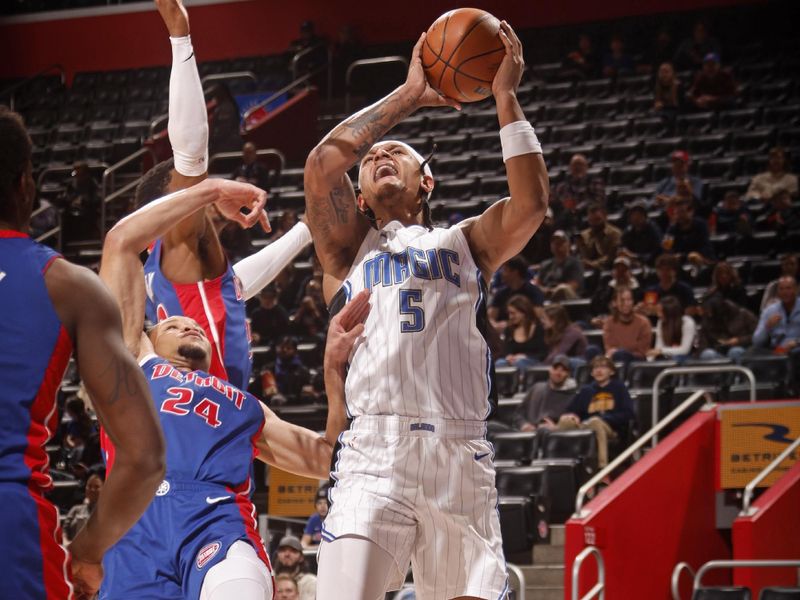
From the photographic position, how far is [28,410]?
2.26 m

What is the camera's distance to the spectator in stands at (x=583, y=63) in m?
17.4

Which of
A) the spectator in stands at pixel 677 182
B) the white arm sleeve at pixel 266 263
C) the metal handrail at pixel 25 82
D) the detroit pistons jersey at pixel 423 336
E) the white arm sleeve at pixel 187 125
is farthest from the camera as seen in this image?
the metal handrail at pixel 25 82

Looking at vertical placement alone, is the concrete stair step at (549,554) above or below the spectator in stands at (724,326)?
below

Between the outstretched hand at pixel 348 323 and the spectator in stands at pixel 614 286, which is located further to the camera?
the spectator in stands at pixel 614 286

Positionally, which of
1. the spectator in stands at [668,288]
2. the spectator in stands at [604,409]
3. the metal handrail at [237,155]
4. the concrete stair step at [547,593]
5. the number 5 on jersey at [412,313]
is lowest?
the concrete stair step at [547,593]

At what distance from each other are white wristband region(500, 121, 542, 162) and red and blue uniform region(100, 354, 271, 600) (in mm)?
1239

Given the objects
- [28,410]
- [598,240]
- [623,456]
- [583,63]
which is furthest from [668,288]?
[28,410]

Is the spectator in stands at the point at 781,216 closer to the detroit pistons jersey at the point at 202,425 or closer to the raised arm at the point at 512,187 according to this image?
the raised arm at the point at 512,187

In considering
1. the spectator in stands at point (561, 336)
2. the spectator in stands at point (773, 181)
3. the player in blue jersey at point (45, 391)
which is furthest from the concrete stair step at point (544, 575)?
the player in blue jersey at point (45, 391)

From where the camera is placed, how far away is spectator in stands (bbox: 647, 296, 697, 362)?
10562 millimetres

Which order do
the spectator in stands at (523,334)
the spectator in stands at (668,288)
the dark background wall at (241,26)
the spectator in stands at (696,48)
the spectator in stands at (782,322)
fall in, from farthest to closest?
the dark background wall at (241,26) → the spectator in stands at (696,48) → the spectator in stands at (668,288) → the spectator in stands at (523,334) → the spectator in stands at (782,322)

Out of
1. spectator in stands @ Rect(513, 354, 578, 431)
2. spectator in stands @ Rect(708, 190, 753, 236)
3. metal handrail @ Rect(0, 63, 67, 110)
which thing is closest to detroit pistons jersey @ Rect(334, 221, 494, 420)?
spectator in stands @ Rect(513, 354, 578, 431)

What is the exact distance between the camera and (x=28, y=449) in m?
2.26

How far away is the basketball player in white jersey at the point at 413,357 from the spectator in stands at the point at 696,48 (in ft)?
A: 42.5
